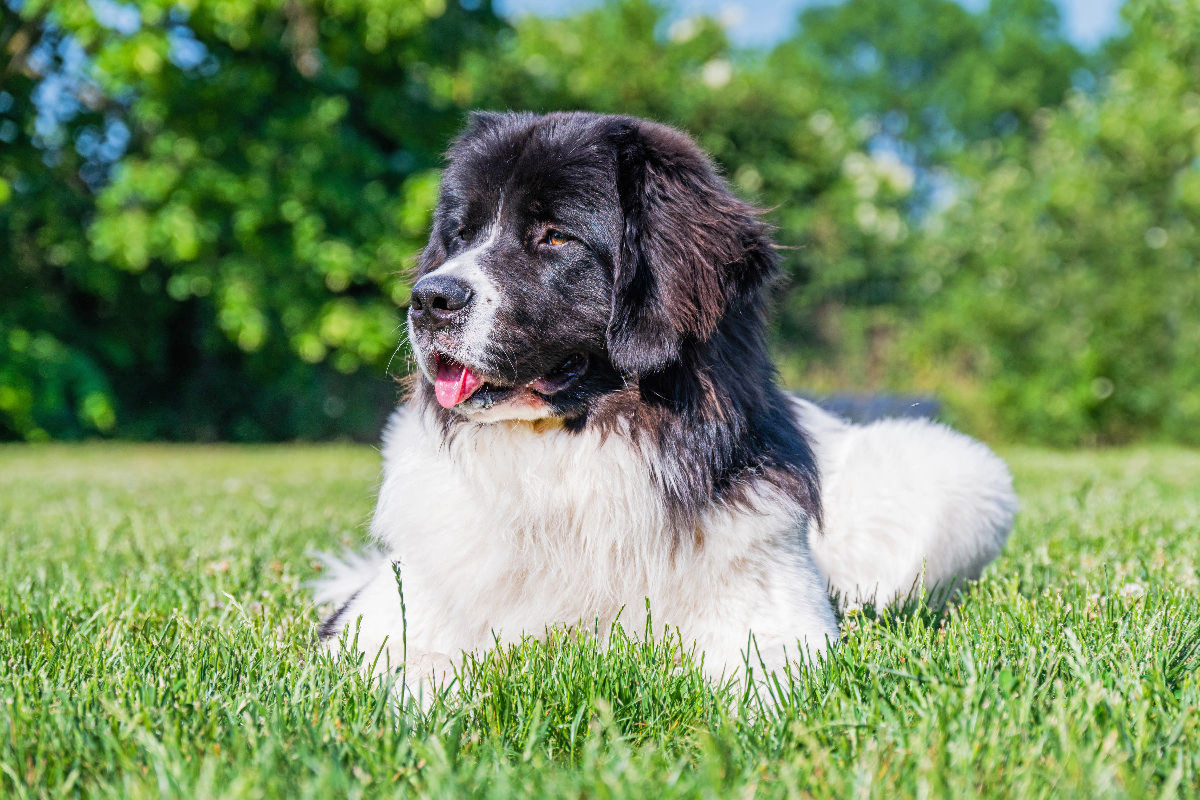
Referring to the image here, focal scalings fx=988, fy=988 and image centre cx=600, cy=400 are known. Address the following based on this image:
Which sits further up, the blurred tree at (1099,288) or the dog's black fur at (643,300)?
the blurred tree at (1099,288)

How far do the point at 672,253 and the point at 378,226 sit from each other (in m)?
10.9

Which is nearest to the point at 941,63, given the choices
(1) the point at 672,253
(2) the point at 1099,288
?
(2) the point at 1099,288

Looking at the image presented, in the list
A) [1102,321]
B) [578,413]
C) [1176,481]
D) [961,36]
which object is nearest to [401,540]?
[578,413]

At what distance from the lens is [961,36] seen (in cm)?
4047

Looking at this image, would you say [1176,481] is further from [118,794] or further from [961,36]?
[961,36]

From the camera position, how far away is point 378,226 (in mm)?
13008

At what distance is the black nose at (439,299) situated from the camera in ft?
8.37

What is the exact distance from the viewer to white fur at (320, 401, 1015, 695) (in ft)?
8.13

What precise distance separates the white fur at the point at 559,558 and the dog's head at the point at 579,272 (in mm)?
159

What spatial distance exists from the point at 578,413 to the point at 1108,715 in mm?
1429

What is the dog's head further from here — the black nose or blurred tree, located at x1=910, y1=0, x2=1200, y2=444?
blurred tree, located at x1=910, y1=0, x2=1200, y2=444

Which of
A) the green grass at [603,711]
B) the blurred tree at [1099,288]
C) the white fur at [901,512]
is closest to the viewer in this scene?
the green grass at [603,711]

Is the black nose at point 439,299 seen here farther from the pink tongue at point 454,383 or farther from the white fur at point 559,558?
the white fur at point 559,558

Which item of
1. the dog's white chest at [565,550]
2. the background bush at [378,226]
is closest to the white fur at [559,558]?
the dog's white chest at [565,550]
